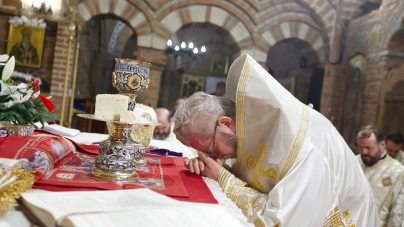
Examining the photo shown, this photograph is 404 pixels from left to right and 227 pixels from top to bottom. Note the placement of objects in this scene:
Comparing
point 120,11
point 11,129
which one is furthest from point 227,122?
point 120,11

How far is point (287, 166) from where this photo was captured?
174 cm

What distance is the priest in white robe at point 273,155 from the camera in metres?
1.67

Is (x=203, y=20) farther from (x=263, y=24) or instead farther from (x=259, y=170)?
(x=259, y=170)

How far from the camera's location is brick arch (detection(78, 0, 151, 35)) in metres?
8.10

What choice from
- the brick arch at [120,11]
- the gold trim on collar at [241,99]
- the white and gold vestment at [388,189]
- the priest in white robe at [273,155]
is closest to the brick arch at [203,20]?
the brick arch at [120,11]

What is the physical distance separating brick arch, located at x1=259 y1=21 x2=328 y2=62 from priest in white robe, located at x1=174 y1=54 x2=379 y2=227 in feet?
22.9

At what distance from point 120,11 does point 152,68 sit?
1.31m

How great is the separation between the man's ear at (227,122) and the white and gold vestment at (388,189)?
2.56m

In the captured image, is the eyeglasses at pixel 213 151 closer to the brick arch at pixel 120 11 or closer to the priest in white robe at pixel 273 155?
the priest in white robe at pixel 273 155

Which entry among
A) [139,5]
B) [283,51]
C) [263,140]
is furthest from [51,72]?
[283,51]

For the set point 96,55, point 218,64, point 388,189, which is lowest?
point 388,189

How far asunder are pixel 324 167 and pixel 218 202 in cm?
51

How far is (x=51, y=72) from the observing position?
25.5 ft

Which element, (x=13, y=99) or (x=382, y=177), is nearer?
(x=13, y=99)
